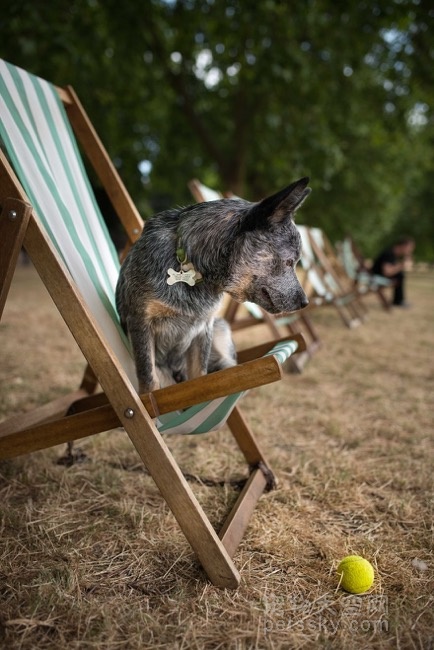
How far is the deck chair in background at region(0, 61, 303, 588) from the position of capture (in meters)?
1.61

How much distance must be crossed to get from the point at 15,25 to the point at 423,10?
18.3 feet

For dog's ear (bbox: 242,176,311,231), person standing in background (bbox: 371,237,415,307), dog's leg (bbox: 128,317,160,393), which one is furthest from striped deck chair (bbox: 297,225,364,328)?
dog's leg (bbox: 128,317,160,393)

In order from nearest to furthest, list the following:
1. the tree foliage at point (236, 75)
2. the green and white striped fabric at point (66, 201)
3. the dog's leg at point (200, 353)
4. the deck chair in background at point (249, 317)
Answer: the green and white striped fabric at point (66, 201)
the dog's leg at point (200, 353)
the deck chair in background at point (249, 317)
the tree foliage at point (236, 75)

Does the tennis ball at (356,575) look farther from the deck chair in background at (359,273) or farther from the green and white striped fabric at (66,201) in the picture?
the deck chair in background at (359,273)

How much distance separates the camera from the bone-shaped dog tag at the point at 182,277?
1830 mm

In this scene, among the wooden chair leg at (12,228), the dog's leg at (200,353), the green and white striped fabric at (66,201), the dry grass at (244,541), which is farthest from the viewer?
the dog's leg at (200,353)

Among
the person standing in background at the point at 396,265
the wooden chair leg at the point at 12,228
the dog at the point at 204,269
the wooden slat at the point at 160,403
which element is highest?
the wooden chair leg at the point at 12,228

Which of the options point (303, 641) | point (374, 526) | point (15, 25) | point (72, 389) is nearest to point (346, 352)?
point (72, 389)

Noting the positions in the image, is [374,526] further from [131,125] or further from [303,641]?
[131,125]

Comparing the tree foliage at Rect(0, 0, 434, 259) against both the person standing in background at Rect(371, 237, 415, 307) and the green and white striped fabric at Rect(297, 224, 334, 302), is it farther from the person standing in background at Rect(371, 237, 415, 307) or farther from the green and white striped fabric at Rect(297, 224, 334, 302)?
the green and white striped fabric at Rect(297, 224, 334, 302)

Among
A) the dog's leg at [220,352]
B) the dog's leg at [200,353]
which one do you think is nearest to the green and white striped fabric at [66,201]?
the dog's leg at [200,353]

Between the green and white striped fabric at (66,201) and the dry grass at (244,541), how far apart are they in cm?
56

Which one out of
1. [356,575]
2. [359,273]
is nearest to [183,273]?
[356,575]

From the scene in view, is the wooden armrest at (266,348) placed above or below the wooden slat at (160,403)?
below
